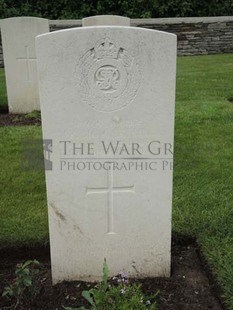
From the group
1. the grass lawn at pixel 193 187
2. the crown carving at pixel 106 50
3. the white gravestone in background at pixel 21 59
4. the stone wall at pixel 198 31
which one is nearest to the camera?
the crown carving at pixel 106 50

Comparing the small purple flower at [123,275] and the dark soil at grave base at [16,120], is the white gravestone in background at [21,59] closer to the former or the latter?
the dark soil at grave base at [16,120]

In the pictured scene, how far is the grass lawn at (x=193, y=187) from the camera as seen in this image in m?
2.89

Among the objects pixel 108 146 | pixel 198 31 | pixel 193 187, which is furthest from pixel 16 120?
pixel 198 31

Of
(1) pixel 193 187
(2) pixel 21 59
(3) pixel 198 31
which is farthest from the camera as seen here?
(3) pixel 198 31

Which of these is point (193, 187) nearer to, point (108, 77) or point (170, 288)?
point (170, 288)

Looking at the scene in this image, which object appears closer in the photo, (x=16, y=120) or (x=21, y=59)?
(x=16, y=120)

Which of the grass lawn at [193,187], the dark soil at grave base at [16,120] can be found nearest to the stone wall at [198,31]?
the dark soil at grave base at [16,120]

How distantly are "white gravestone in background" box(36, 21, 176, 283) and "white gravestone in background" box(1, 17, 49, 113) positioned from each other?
4.46m

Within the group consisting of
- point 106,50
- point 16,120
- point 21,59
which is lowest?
point 16,120

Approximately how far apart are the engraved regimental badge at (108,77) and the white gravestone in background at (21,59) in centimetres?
446

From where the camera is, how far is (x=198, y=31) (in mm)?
11367

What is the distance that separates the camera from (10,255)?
2.89 metres

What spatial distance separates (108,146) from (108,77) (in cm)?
36

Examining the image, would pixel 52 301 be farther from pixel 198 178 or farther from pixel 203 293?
pixel 198 178
